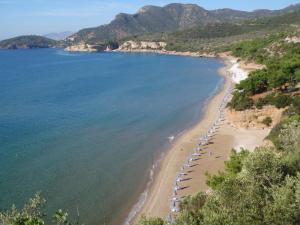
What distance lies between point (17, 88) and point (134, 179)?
65.4 metres

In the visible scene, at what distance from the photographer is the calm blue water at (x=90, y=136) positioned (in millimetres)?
32062

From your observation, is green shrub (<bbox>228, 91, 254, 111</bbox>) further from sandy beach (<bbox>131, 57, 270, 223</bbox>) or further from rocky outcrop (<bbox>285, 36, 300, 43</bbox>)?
rocky outcrop (<bbox>285, 36, 300, 43</bbox>)

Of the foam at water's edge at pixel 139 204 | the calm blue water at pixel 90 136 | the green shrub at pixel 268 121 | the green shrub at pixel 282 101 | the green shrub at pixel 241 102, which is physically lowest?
the calm blue water at pixel 90 136

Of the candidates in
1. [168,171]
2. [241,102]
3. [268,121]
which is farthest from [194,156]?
[241,102]

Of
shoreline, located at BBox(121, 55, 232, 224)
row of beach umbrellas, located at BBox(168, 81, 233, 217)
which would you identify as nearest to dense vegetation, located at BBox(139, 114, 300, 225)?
shoreline, located at BBox(121, 55, 232, 224)

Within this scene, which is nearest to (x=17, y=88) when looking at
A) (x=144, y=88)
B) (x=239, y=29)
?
(x=144, y=88)

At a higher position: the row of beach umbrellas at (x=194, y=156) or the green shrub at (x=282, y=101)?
the green shrub at (x=282, y=101)

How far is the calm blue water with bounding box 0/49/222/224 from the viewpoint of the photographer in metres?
32.1

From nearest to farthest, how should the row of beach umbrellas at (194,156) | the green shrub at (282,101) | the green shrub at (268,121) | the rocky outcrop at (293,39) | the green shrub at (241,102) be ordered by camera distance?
the row of beach umbrellas at (194,156), the green shrub at (282,101), the green shrub at (268,121), the green shrub at (241,102), the rocky outcrop at (293,39)

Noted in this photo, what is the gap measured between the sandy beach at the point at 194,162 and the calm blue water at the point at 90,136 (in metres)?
1.48

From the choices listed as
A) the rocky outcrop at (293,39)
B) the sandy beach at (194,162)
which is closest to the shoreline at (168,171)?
the sandy beach at (194,162)

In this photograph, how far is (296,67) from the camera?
166 feet

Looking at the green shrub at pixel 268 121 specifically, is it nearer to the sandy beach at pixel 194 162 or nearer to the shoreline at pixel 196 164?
the sandy beach at pixel 194 162

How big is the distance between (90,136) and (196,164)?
620 inches
